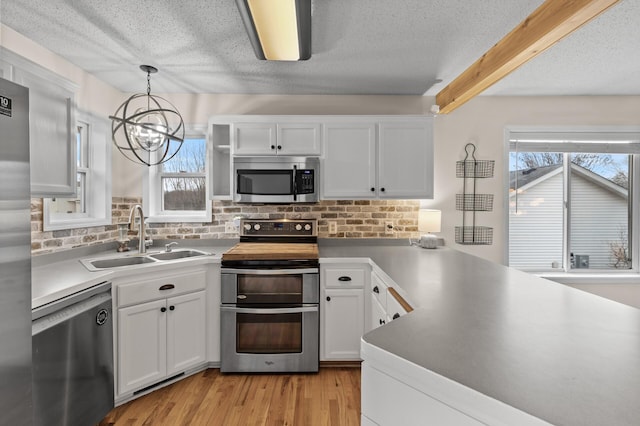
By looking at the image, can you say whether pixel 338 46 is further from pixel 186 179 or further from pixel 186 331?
pixel 186 331

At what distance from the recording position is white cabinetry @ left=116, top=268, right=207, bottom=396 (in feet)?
6.54

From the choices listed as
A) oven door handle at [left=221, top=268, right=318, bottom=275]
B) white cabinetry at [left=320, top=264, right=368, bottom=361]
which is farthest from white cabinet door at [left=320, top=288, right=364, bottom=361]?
oven door handle at [left=221, top=268, right=318, bottom=275]

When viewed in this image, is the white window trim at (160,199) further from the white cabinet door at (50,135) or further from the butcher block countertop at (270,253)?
the white cabinet door at (50,135)

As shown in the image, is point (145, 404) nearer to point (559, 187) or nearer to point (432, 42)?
point (432, 42)

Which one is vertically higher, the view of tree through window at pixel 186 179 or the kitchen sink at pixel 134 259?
the view of tree through window at pixel 186 179

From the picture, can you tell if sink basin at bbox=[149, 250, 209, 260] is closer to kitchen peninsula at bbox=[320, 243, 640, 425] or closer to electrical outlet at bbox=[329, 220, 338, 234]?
electrical outlet at bbox=[329, 220, 338, 234]

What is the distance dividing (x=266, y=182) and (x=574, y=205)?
3098 millimetres

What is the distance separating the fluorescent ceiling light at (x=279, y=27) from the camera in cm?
150

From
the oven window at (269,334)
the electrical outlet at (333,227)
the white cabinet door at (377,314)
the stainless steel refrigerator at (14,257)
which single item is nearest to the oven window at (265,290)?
the oven window at (269,334)

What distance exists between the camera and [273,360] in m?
2.37

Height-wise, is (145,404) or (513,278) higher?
(513,278)

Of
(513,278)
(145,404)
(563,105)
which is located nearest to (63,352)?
(145,404)

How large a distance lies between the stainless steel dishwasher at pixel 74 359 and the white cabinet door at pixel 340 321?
57.4 inches

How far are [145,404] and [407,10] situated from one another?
295 cm
